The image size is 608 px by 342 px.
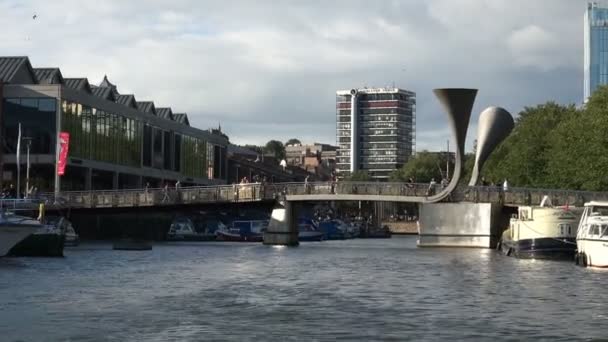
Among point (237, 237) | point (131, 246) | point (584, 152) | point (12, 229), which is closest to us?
point (12, 229)

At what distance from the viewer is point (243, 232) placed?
5684 inches

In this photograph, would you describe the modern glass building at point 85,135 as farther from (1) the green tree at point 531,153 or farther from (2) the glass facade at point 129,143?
(1) the green tree at point 531,153

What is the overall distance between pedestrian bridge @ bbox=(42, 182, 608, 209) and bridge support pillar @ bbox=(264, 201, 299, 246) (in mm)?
3295

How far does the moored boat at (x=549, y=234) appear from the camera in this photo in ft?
274

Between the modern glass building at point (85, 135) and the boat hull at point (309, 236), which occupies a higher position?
the modern glass building at point (85, 135)

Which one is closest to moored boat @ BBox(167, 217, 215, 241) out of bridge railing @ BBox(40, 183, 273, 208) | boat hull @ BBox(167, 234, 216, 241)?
boat hull @ BBox(167, 234, 216, 241)

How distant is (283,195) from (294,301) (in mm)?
65798

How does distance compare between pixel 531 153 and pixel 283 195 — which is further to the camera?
pixel 531 153

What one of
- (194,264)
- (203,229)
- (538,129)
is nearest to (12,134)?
(203,229)

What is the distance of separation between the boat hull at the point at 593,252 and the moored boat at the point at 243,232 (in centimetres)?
7290

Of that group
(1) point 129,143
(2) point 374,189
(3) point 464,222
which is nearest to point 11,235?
(2) point 374,189

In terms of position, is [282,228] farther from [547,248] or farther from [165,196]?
[547,248]

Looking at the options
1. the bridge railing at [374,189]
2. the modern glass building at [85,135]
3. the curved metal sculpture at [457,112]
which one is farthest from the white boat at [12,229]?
the curved metal sculpture at [457,112]

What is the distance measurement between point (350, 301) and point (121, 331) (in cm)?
1281
